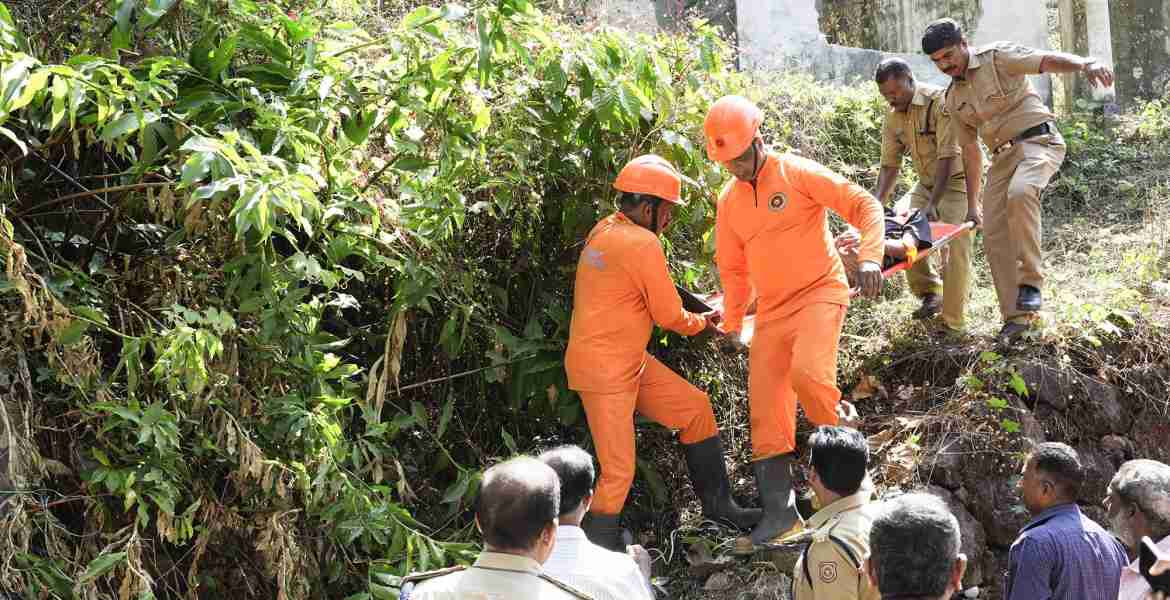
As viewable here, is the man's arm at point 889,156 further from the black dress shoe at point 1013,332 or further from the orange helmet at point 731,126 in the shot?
the orange helmet at point 731,126

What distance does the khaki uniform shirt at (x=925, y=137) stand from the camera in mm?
6914

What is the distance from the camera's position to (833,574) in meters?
3.32

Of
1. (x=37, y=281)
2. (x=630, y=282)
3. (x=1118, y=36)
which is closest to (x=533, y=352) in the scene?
(x=630, y=282)

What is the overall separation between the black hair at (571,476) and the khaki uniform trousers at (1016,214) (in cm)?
385

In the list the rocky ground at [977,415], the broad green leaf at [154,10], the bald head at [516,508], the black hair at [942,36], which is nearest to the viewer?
the bald head at [516,508]

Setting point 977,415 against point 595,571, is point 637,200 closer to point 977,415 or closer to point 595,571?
point 977,415

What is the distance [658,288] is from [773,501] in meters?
1.13

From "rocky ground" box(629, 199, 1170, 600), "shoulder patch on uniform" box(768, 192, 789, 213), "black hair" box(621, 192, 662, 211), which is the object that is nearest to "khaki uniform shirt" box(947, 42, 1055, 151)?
"rocky ground" box(629, 199, 1170, 600)

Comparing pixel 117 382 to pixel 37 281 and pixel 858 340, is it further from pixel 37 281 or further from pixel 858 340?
pixel 858 340

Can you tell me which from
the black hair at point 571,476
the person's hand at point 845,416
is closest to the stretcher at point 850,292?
the person's hand at point 845,416

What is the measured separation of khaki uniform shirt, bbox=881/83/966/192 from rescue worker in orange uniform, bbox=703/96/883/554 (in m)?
1.80

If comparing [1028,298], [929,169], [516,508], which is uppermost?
[516,508]

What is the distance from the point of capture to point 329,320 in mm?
5605

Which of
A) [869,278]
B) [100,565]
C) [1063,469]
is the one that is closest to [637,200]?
[869,278]
